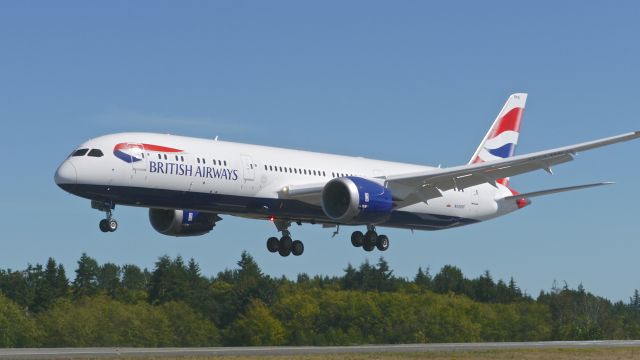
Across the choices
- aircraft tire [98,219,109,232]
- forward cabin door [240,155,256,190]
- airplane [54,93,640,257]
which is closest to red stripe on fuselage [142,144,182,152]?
airplane [54,93,640,257]

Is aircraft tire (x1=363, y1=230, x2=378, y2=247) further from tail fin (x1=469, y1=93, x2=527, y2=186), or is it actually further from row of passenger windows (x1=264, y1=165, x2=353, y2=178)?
tail fin (x1=469, y1=93, x2=527, y2=186)

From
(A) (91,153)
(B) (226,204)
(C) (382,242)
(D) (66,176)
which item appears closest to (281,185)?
(B) (226,204)

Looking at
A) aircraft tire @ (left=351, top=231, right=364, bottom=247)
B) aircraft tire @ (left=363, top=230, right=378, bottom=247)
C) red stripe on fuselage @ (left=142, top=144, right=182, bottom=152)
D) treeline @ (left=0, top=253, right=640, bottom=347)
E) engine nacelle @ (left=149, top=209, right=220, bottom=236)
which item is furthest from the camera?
treeline @ (left=0, top=253, right=640, bottom=347)

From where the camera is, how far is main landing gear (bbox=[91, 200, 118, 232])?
50500 mm

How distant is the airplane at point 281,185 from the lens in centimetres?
5044

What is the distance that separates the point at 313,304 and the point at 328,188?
2414 inches

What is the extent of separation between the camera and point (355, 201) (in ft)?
180

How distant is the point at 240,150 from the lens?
55250 mm

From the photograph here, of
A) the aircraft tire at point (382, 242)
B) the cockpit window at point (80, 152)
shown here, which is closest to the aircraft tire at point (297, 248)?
the aircraft tire at point (382, 242)

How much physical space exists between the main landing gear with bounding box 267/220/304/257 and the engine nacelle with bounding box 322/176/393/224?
21.1 feet

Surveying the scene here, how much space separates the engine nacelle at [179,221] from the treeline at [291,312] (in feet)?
137

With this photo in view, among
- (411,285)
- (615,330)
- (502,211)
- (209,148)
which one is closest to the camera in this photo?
(209,148)

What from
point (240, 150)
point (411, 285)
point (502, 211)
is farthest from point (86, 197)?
point (411, 285)

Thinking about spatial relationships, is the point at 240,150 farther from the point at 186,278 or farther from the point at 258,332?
the point at 186,278
